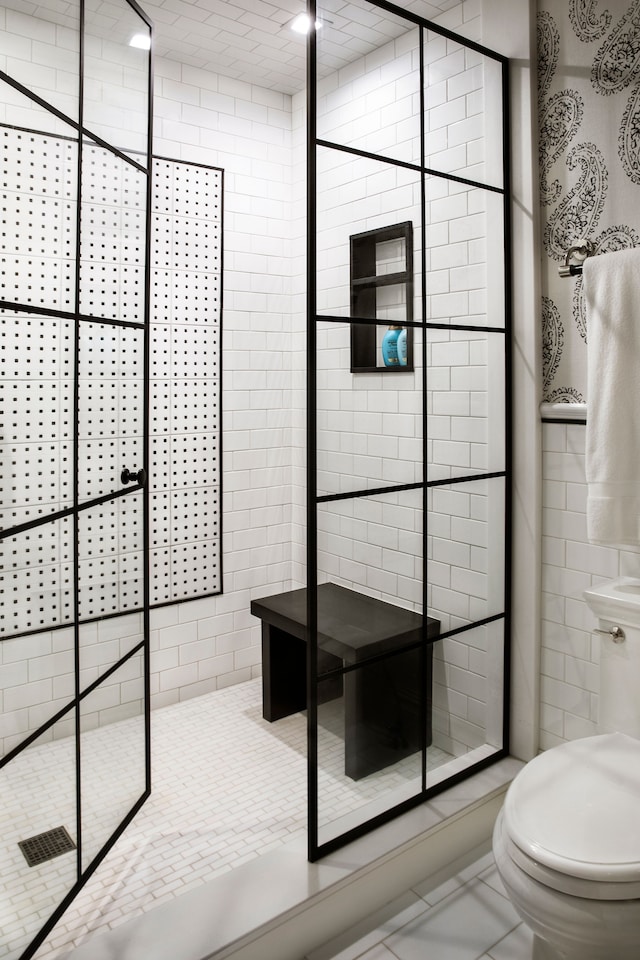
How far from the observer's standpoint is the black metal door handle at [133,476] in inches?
75.7

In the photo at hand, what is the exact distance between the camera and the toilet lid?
4.09ft

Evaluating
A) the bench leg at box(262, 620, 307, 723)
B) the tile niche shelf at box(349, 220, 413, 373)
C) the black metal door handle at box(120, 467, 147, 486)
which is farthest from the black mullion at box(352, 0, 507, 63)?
the bench leg at box(262, 620, 307, 723)

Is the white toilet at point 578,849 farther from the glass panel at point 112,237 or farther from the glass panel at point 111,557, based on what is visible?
the glass panel at point 112,237

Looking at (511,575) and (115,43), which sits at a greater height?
(115,43)

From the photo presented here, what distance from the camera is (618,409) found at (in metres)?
1.75

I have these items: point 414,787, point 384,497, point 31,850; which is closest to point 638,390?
point 384,497

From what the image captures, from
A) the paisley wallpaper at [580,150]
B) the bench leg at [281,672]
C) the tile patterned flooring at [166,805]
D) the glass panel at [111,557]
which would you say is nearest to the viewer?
the tile patterned flooring at [166,805]

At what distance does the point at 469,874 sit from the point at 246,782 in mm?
772

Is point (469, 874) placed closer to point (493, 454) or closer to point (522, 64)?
point (493, 454)

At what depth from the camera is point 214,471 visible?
2.98m

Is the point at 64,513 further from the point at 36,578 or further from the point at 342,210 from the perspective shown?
the point at 342,210

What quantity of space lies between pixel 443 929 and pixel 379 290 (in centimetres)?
167

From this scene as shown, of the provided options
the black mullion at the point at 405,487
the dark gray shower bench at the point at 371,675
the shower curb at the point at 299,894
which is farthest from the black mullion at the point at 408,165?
the shower curb at the point at 299,894

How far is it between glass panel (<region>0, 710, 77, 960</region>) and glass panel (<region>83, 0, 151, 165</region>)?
1484mm
